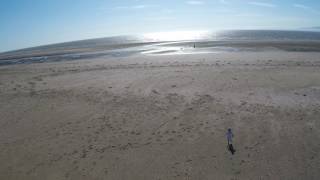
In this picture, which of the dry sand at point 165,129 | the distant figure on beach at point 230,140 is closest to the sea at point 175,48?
the dry sand at point 165,129

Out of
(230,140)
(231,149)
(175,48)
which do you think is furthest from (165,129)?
(175,48)

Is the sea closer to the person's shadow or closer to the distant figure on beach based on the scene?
the distant figure on beach

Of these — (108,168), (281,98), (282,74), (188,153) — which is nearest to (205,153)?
(188,153)

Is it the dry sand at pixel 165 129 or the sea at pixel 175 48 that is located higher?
the sea at pixel 175 48

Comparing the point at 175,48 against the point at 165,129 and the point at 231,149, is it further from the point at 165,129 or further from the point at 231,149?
the point at 231,149

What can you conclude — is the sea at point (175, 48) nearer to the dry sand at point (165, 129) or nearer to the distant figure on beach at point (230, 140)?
the dry sand at point (165, 129)

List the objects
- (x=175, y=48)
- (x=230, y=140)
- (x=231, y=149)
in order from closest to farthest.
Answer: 1. (x=231, y=149)
2. (x=230, y=140)
3. (x=175, y=48)

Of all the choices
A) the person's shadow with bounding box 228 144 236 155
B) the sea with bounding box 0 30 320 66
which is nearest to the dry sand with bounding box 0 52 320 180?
the person's shadow with bounding box 228 144 236 155

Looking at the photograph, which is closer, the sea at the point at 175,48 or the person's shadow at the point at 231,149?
the person's shadow at the point at 231,149
